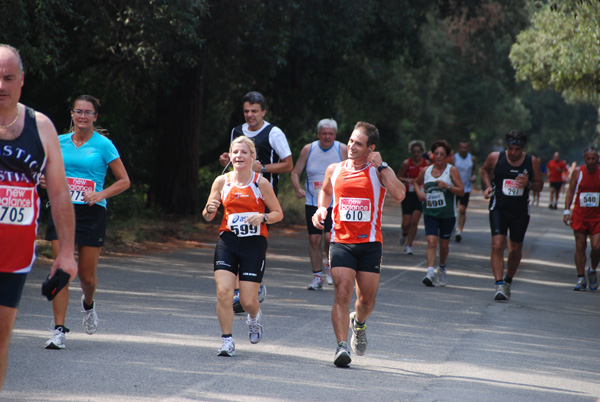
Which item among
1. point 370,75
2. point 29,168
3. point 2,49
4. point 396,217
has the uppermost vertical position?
point 370,75

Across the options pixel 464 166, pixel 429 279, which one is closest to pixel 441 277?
pixel 429 279

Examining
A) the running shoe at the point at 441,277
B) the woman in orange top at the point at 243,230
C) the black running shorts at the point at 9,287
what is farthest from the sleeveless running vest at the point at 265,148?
the black running shorts at the point at 9,287

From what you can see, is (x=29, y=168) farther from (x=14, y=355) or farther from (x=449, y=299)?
(x=449, y=299)

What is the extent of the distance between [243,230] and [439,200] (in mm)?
5768

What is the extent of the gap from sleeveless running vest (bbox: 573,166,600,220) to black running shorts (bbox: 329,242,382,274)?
6687 mm

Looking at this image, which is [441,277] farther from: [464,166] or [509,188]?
[464,166]

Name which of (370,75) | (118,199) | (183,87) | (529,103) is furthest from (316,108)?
(529,103)

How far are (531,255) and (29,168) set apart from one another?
1496 cm

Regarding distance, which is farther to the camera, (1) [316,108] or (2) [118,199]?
(1) [316,108]

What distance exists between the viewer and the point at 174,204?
19797 millimetres

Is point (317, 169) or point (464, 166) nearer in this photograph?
point (317, 169)

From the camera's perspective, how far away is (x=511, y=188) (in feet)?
36.2

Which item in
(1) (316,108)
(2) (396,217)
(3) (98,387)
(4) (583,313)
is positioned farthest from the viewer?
(2) (396,217)

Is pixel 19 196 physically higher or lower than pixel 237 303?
higher
